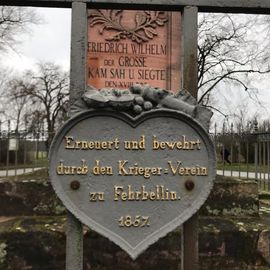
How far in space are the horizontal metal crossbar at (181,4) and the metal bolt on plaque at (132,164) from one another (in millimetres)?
763

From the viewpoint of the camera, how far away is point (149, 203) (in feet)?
12.1

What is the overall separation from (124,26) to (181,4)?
0.53 m

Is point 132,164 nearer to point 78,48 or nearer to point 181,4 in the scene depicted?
point 78,48

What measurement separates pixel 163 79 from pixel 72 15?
3.16 feet

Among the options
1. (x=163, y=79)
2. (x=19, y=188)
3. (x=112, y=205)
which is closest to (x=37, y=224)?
(x=19, y=188)

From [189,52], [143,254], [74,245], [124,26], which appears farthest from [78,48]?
[143,254]

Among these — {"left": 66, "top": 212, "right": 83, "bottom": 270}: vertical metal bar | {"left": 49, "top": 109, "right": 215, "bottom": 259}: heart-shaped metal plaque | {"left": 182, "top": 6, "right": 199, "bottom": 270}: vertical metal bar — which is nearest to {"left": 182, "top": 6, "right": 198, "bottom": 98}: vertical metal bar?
{"left": 182, "top": 6, "right": 199, "bottom": 270}: vertical metal bar

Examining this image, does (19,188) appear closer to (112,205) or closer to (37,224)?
(37,224)

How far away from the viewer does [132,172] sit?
3674mm

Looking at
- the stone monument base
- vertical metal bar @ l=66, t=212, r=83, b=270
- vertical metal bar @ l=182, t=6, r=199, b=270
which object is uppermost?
vertical metal bar @ l=182, t=6, r=199, b=270

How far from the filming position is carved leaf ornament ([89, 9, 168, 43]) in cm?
399

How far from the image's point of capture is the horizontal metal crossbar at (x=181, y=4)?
3914 millimetres

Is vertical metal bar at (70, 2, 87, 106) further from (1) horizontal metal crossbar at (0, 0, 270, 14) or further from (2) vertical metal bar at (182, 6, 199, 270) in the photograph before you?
(2) vertical metal bar at (182, 6, 199, 270)

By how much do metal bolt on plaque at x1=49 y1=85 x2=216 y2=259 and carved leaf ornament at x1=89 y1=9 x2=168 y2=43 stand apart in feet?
1.79
